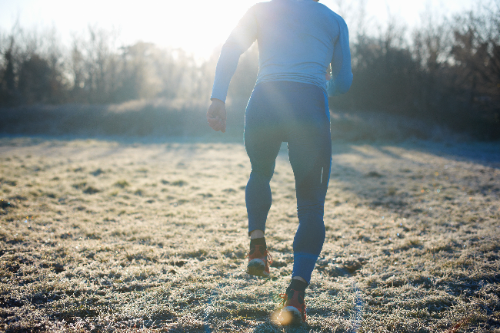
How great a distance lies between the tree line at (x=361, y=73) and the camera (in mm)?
17141

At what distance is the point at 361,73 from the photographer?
20.6m

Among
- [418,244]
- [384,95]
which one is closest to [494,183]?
[418,244]

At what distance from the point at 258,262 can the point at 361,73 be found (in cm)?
2138

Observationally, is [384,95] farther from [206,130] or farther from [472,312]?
[472,312]

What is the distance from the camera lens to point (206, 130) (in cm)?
1697

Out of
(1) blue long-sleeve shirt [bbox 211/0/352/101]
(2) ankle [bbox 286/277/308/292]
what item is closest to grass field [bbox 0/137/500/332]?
(2) ankle [bbox 286/277/308/292]

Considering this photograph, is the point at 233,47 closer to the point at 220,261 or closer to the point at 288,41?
the point at 288,41

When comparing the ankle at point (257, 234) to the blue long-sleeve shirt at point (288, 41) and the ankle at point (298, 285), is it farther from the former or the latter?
the blue long-sleeve shirt at point (288, 41)

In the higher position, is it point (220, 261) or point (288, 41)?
point (288, 41)

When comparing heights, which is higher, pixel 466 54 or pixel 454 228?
pixel 466 54

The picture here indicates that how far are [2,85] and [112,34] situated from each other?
326 inches

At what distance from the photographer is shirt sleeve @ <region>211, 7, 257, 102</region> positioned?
1.89 meters

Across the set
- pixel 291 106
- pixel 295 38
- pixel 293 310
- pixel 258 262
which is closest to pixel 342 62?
pixel 295 38

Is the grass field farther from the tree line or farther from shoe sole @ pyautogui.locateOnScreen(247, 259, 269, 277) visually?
the tree line
